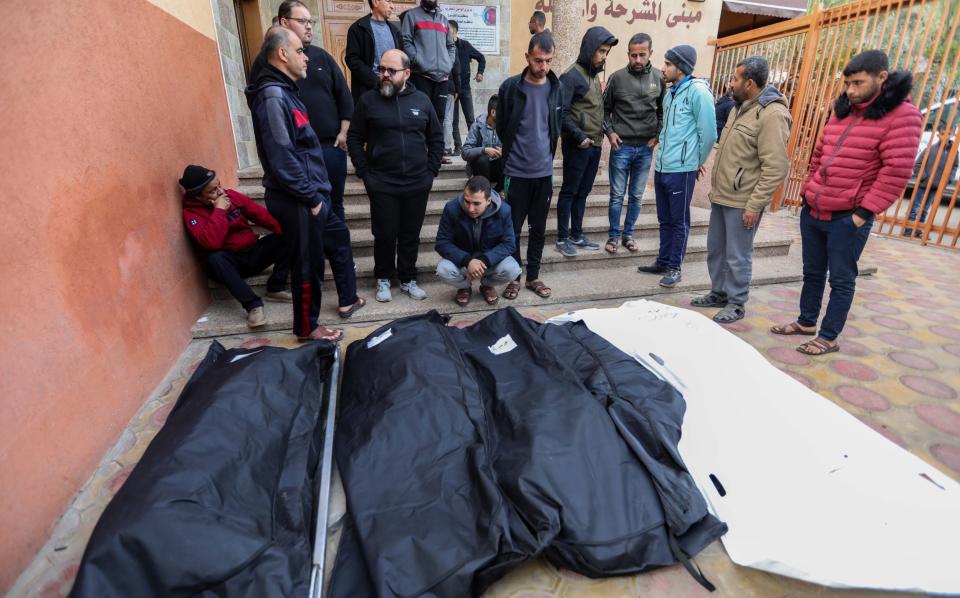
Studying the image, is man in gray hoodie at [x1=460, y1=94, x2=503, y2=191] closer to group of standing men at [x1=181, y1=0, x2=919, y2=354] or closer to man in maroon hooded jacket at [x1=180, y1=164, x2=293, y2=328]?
group of standing men at [x1=181, y1=0, x2=919, y2=354]

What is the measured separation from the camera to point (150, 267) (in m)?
2.64

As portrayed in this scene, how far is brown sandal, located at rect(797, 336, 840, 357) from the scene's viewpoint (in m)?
2.97

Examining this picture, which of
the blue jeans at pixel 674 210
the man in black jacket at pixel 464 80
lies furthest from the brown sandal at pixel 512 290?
the man in black jacket at pixel 464 80

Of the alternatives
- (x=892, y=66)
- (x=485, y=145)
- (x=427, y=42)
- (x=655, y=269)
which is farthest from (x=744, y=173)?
(x=892, y=66)

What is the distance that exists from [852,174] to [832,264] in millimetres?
521

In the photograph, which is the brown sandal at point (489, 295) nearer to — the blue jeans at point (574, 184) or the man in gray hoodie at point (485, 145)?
the blue jeans at point (574, 184)

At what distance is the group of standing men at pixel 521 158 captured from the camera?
106 inches

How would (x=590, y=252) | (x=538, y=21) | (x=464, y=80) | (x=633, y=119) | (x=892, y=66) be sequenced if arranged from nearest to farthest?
1. (x=633, y=119)
2. (x=590, y=252)
3. (x=538, y=21)
4. (x=464, y=80)
5. (x=892, y=66)

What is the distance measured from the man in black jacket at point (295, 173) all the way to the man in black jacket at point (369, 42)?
129 centimetres

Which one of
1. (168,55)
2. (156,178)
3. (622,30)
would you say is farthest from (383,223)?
(622,30)

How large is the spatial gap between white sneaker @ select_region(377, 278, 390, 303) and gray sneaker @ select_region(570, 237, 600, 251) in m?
1.80

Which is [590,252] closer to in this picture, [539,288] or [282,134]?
[539,288]

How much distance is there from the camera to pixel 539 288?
380 cm

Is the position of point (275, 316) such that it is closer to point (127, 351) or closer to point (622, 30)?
point (127, 351)
